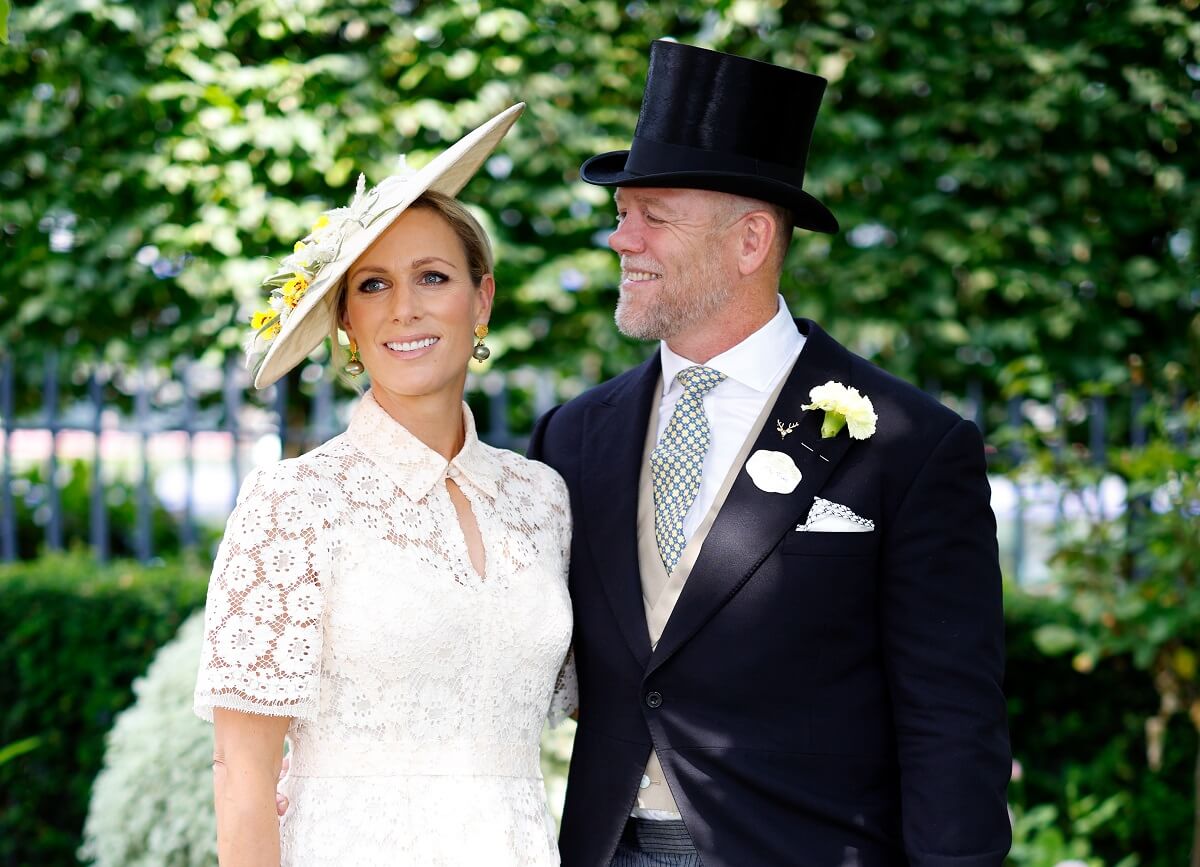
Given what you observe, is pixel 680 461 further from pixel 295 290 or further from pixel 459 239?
pixel 295 290

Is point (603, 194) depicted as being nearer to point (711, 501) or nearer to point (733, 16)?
point (733, 16)

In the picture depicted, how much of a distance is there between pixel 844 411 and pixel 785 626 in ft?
1.32

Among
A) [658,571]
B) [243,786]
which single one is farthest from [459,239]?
[243,786]

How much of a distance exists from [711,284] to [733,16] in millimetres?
2922

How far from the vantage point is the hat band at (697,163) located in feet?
8.87

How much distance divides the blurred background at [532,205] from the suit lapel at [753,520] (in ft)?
9.02

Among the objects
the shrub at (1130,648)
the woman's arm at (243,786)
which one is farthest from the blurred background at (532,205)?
the woman's arm at (243,786)

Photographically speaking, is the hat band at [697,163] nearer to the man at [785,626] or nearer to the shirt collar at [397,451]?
the man at [785,626]

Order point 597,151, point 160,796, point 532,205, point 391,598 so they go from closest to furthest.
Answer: point 391,598, point 160,796, point 597,151, point 532,205

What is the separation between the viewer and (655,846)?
2.48 m

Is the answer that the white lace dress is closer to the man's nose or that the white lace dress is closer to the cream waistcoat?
the cream waistcoat

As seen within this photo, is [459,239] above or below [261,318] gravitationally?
above

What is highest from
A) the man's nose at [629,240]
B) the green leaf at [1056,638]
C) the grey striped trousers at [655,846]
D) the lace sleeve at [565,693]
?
the man's nose at [629,240]

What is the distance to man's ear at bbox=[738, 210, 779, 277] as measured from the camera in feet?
9.01
